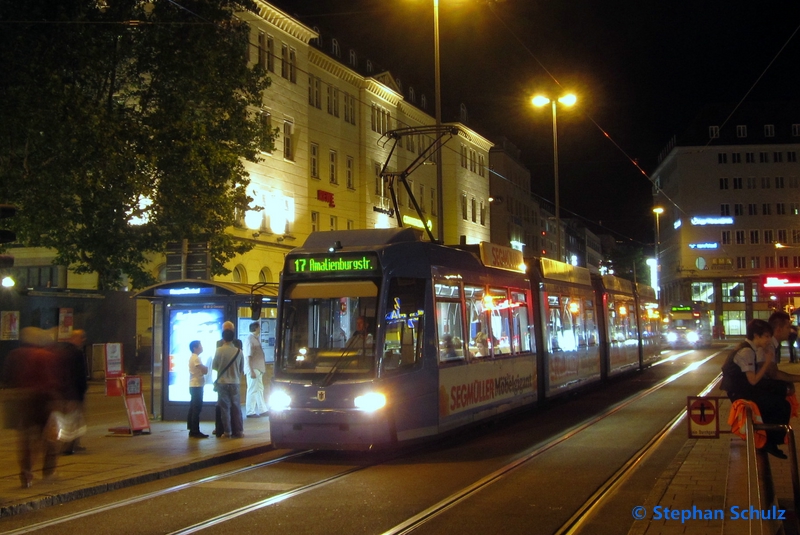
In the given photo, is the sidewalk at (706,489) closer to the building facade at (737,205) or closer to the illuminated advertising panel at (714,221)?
the building facade at (737,205)

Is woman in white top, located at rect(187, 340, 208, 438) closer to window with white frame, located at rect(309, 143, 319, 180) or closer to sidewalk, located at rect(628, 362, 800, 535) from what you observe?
sidewalk, located at rect(628, 362, 800, 535)

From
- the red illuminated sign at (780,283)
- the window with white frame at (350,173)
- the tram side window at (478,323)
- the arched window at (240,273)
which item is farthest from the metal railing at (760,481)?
the window with white frame at (350,173)

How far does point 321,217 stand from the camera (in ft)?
154

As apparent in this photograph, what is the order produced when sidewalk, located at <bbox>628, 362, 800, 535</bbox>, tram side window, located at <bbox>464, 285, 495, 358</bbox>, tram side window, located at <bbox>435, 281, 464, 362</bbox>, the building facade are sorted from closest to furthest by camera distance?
sidewalk, located at <bbox>628, 362, 800, 535</bbox> → tram side window, located at <bbox>435, 281, 464, 362</bbox> → tram side window, located at <bbox>464, 285, 495, 358</bbox> → the building facade

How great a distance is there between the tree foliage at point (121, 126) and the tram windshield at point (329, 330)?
13.4m

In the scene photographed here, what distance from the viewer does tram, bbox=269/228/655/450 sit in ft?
40.4

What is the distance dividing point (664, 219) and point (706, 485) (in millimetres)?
108866

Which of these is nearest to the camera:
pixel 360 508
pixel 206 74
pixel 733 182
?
pixel 360 508

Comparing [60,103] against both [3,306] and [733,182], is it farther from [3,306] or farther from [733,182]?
[733,182]

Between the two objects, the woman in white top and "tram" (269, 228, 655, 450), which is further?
the woman in white top

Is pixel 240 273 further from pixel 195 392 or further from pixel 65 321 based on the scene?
pixel 195 392

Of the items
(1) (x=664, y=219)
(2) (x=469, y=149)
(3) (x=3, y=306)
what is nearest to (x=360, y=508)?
(3) (x=3, y=306)

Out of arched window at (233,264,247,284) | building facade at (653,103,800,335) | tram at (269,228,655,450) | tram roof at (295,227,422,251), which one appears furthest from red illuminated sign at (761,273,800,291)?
building facade at (653,103,800,335)

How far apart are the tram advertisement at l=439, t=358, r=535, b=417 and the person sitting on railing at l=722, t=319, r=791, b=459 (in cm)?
553
